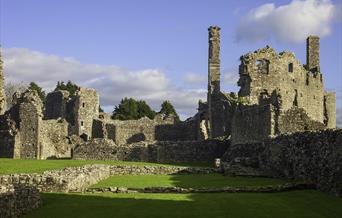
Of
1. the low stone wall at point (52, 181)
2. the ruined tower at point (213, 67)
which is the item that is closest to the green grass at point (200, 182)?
the low stone wall at point (52, 181)

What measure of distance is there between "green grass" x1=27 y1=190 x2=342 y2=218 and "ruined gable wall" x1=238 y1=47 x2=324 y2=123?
32514 mm

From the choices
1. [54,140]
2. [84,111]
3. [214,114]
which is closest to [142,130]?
[84,111]

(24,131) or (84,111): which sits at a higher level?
(84,111)

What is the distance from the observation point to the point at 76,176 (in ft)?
88.8

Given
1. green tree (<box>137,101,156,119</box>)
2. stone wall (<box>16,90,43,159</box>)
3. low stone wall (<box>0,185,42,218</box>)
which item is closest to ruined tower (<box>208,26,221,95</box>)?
stone wall (<box>16,90,43,159</box>)

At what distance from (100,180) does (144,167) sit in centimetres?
634

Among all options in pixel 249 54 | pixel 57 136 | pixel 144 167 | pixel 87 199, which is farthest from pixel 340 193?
pixel 57 136

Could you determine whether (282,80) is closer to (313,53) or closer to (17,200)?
(313,53)

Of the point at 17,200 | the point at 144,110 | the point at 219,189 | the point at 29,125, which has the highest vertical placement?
the point at 144,110

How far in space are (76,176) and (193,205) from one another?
8391mm

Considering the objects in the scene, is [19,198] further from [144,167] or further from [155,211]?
[144,167]

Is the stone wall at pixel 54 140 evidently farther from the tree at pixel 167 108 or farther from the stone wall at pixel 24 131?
the tree at pixel 167 108

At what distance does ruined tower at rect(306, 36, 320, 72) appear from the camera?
65375mm

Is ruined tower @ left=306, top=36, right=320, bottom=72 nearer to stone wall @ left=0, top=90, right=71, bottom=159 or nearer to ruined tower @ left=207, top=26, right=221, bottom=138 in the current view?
ruined tower @ left=207, top=26, right=221, bottom=138
